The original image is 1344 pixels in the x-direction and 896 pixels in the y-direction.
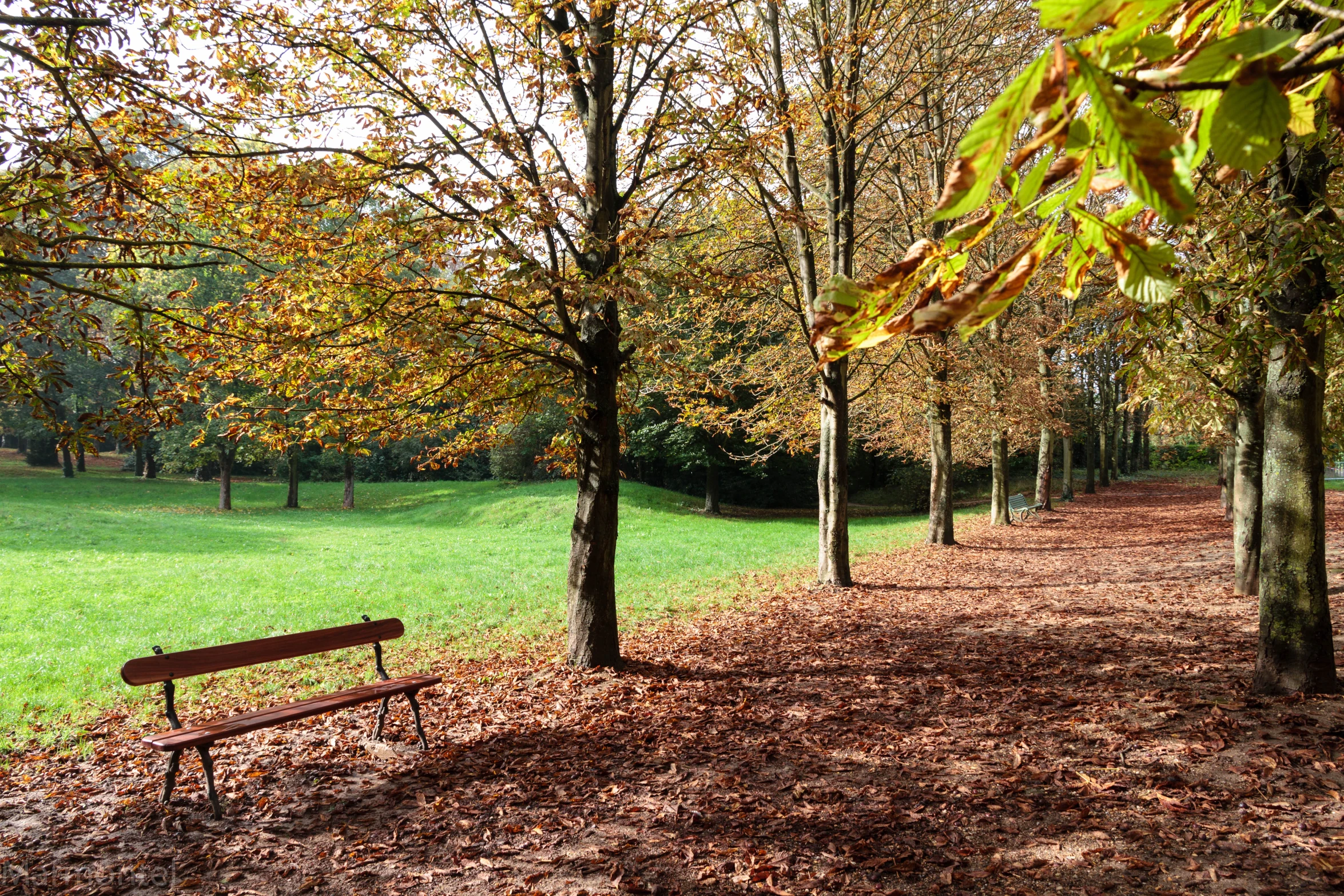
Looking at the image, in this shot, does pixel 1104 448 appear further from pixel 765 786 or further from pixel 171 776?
pixel 171 776

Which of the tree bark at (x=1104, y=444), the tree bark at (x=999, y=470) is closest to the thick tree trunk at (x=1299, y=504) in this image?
the tree bark at (x=999, y=470)

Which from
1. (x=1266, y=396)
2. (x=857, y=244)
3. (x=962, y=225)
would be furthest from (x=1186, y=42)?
(x=857, y=244)

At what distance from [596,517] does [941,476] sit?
1195 centimetres

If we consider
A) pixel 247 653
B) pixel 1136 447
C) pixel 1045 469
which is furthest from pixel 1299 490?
pixel 1136 447

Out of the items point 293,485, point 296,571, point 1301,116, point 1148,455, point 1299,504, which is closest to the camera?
point 1301,116

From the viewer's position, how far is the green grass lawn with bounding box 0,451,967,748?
371 inches

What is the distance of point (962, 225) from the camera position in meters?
0.90

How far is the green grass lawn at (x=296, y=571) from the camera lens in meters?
9.43

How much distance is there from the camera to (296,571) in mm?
15656

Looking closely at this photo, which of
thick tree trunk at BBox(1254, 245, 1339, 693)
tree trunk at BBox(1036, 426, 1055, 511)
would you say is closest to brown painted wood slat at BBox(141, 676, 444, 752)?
thick tree trunk at BBox(1254, 245, 1339, 693)

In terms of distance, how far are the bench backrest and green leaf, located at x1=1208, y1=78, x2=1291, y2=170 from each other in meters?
5.91

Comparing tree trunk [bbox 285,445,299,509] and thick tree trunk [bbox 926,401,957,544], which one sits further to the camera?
tree trunk [bbox 285,445,299,509]

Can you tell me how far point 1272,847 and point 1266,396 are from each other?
11.0ft

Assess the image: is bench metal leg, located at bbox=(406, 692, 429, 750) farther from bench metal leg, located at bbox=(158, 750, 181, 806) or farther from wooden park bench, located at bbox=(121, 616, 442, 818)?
bench metal leg, located at bbox=(158, 750, 181, 806)
